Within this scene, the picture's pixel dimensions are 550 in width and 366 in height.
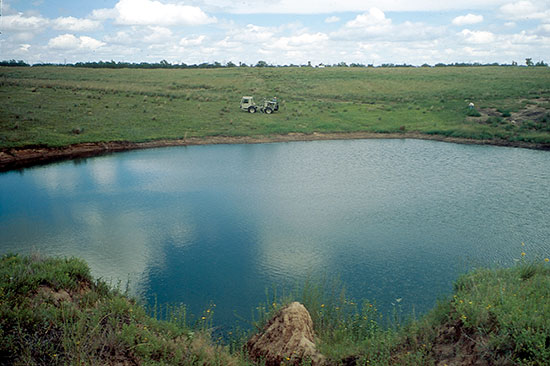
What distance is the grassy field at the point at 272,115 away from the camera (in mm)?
32750

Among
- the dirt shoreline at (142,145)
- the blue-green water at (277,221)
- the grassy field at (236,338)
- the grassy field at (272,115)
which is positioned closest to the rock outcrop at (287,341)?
the grassy field at (236,338)

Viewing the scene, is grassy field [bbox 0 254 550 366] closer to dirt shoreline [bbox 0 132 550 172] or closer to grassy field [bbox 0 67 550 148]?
dirt shoreline [bbox 0 132 550 172]

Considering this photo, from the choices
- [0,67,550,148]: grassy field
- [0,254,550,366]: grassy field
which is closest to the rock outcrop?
[0,254,550,366]: grassy field

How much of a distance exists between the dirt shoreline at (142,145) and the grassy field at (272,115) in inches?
21.8

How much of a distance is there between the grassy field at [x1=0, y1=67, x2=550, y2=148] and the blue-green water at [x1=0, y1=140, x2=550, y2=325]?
7.07 meters

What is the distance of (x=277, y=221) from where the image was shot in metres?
15.9

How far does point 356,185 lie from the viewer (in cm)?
2097

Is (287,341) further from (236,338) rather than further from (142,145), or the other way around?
(142,145)

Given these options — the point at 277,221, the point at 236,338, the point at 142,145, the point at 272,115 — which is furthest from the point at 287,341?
the point at 272,115

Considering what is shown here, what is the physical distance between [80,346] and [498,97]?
160ft

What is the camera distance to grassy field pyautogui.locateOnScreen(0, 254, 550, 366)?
6012mm

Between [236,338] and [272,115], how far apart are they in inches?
1318

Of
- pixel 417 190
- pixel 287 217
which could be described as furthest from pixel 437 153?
pixel 287 217

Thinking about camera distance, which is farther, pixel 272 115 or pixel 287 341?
pixel 272 115
